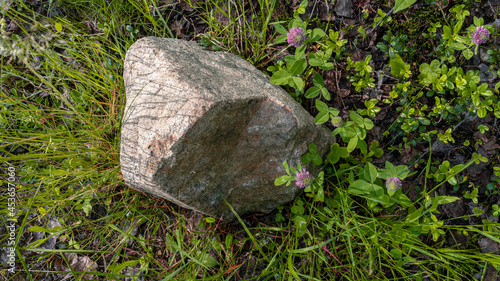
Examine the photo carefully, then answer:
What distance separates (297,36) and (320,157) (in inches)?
39.9

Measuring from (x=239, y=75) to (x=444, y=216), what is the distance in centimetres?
216

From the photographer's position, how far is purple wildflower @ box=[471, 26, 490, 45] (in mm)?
2117

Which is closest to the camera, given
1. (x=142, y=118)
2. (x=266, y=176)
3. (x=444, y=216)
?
(x=142, y=118)

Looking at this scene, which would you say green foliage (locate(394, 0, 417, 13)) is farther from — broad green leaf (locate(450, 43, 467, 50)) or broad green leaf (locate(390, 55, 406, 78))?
broad green leaf (locate(450, 43, 467, 50))

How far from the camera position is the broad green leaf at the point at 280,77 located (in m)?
2.30

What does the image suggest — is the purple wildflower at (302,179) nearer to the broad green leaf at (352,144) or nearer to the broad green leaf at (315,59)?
the broad green leaf at (352,144)

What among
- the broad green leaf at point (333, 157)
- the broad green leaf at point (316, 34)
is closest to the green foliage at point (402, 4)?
the broad green leaf at point (316, 34)

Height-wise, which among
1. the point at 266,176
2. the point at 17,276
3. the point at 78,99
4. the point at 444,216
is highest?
the point at 78,99

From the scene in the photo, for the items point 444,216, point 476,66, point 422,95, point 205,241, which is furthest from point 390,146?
point 205,241

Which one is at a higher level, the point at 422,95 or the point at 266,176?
the point at 422,95

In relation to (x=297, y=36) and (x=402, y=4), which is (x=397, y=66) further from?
(x=297, y=36)

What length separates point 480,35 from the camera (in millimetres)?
2125

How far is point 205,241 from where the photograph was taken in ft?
8.33

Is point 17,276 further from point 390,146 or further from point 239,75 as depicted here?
point 390,146
